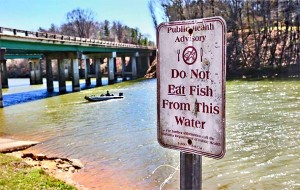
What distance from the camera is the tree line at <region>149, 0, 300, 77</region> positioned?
175 feet

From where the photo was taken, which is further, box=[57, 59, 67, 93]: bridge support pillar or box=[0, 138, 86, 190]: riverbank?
box=[57, 59, 67, 93]: bridge support pillar

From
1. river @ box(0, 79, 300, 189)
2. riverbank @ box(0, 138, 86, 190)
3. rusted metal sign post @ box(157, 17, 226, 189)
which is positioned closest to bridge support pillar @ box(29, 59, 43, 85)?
river @ box(0, 79, 300, 189)

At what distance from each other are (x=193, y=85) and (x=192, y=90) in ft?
0.13

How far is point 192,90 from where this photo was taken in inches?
93.4

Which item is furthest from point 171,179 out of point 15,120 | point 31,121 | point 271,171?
point 15,120

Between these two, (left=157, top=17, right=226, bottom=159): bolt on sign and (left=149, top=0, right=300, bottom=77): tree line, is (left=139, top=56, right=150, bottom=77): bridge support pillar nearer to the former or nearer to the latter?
(left=149, top=0, right=300, bottom=77): tree line

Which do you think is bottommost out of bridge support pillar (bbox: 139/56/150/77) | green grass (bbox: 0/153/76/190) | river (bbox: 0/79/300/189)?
river (bbox: 0/79/300/189)

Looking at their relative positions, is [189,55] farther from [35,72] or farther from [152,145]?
[35,72]

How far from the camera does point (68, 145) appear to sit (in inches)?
560

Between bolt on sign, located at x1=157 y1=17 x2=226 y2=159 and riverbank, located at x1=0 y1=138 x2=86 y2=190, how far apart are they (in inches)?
223

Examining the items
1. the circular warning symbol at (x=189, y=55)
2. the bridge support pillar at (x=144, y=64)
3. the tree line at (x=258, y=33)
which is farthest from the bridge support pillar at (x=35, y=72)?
the circular warning symbol at (x=189, y=55)

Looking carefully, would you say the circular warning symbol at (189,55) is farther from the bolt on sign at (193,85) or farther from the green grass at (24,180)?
the green grass at (24,180)

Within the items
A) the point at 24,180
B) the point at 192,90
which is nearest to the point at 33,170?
the point at 24,180

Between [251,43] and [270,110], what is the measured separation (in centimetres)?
4322
